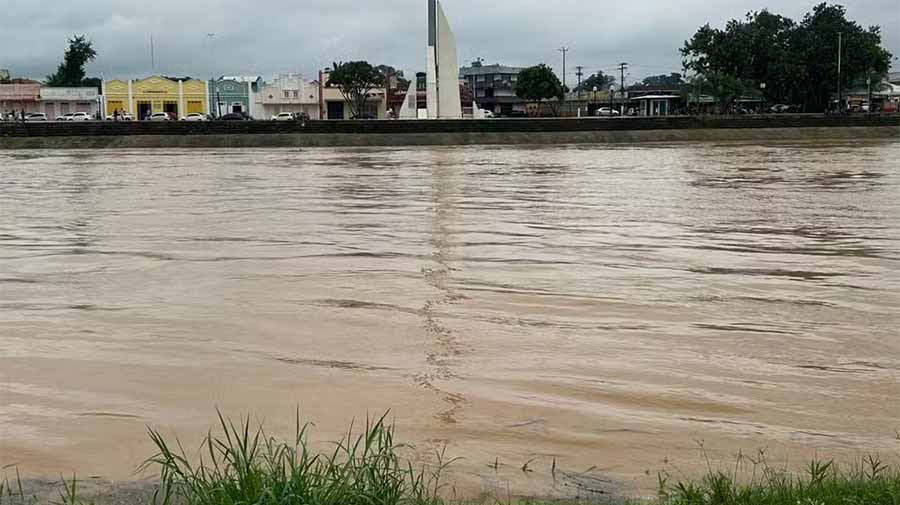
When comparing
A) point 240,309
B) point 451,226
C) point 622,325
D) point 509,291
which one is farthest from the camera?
point 451,226

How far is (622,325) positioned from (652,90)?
393ft

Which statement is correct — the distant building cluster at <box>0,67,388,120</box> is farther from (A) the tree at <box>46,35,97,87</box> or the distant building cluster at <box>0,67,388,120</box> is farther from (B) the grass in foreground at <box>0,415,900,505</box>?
(B) the grass in foreground at <box>0,415,900,505</box>

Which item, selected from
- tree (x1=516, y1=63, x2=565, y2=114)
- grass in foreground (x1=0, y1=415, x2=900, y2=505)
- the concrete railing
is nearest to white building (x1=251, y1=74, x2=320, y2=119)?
tree (x1=516, y1=63, x2=565, y2=114)

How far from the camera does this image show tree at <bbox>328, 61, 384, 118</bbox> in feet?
303

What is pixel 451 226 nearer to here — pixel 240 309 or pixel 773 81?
pixel 240 309

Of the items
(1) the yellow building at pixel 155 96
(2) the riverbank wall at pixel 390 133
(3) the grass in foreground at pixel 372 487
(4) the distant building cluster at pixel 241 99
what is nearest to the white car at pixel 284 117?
(4) the distant building cluster at pixel 241 99

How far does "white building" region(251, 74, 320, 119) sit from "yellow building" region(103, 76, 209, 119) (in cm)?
508

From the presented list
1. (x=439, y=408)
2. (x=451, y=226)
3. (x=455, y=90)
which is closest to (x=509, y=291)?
(x=439, y=408)

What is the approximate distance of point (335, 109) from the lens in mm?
96750

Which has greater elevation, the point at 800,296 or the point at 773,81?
the point at 773,81

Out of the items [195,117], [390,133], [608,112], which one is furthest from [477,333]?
[608,112]

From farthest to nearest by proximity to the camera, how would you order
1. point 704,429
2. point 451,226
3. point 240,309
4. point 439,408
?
point 451,226, point 240,309, point 439,408, point 704,429

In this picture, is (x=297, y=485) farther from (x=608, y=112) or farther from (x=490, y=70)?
(x=490, y=70)

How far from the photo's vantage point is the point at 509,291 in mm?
9266
